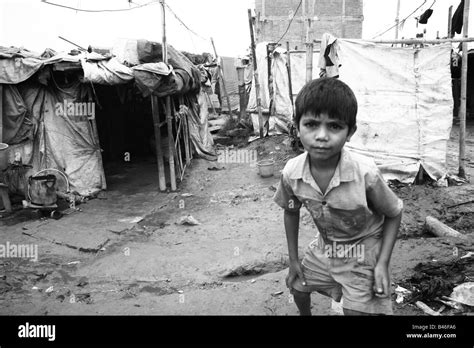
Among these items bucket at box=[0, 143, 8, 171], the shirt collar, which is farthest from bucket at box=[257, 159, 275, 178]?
the shirt collar

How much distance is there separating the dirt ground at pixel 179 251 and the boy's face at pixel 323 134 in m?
1.89

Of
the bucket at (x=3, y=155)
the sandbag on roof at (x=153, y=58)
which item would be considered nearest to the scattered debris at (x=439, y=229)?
the sandbag on roof at (x=153, y=58)

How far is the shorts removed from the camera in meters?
1.96

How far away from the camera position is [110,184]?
9781 mm

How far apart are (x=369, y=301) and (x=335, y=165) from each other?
0.71m

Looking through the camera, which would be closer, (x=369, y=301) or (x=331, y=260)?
(x=369, y=301)

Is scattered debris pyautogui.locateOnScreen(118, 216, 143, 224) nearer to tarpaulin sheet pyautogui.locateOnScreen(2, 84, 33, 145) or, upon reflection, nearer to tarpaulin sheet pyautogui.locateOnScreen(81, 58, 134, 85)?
tarpaulin sheet pyautogui.locateOnScreen(81, 58, 134, 85)

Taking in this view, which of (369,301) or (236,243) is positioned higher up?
(369,301)

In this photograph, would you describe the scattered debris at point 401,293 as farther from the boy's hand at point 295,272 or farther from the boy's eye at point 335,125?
the boy's eye at point 335,125

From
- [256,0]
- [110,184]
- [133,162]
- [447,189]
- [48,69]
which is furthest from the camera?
[256,0]

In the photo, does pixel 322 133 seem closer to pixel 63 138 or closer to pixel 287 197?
pixel 287 197

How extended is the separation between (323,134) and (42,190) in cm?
694

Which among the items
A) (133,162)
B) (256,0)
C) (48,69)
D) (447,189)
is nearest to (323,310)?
(447,189)
